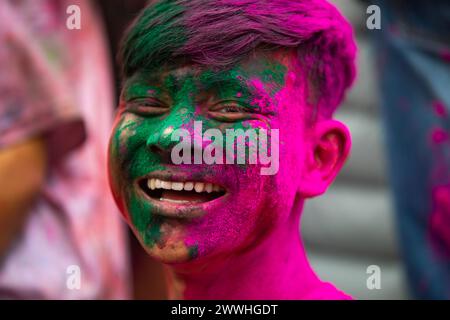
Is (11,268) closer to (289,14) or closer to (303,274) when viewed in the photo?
(303,274)

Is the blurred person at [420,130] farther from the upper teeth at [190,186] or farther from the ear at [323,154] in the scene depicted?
the upper teeth at [190,186]

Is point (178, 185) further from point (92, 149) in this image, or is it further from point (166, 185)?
point (92, 149)

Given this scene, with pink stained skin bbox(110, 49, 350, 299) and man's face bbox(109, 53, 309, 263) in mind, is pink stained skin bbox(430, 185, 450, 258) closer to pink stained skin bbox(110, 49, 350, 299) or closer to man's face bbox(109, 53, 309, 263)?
pink stained skin bbox(110, 49, 350, 299)

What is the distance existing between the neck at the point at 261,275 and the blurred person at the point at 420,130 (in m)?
0.73

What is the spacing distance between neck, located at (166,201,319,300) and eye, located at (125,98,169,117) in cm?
21

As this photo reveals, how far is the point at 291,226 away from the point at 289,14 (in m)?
0.29

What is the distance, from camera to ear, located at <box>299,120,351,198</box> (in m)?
0.88

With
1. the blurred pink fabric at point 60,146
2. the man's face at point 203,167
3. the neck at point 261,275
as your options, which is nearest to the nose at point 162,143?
the man's face at point 203,167

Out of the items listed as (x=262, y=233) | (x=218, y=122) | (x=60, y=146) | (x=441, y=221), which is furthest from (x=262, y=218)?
(x=60, y=146)

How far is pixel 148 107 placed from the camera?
Answer: 2.73ft

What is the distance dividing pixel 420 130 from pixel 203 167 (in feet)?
3.10

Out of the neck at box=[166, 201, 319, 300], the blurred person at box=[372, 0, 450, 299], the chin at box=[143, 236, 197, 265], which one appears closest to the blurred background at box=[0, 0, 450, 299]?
the blurred person at box=[372, 0, 450, 299]

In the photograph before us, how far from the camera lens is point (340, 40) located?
0.88 meters
